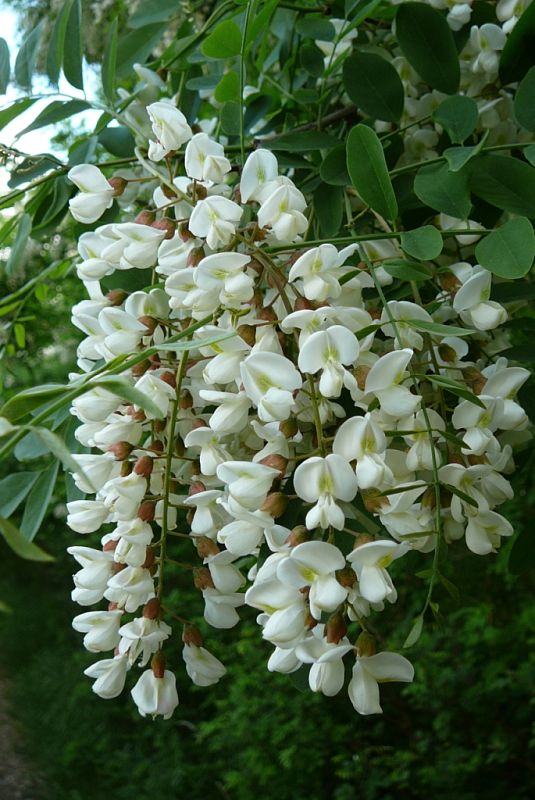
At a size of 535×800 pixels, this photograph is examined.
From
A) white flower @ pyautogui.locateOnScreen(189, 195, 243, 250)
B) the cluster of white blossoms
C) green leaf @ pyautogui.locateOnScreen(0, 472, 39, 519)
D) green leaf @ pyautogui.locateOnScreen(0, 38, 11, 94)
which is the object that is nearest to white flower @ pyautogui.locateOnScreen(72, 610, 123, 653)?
the cluster of white blossoms

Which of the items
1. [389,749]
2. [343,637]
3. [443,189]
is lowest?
[389,749]

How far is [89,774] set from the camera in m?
2.15

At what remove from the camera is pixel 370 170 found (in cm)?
48

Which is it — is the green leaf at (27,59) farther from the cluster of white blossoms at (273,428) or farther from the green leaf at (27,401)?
the green leaf at (27,401)

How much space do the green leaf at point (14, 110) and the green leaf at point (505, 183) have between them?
A: 342mm

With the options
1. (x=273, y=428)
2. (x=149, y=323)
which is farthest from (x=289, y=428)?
(x=149, y=323)

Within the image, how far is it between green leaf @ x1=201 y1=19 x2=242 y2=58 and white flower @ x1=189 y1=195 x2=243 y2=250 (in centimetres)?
15

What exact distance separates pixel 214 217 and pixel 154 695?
0.88 feet

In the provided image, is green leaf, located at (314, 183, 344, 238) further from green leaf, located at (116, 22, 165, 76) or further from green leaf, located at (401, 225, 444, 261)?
green leaf, located at (116, 22, 165, 76)

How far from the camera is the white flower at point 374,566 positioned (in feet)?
1.27

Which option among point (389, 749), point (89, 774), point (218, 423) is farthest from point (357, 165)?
point (89, 774)

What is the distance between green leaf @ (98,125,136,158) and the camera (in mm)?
676

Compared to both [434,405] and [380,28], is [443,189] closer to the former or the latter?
[434,405]

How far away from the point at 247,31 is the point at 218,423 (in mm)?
256
